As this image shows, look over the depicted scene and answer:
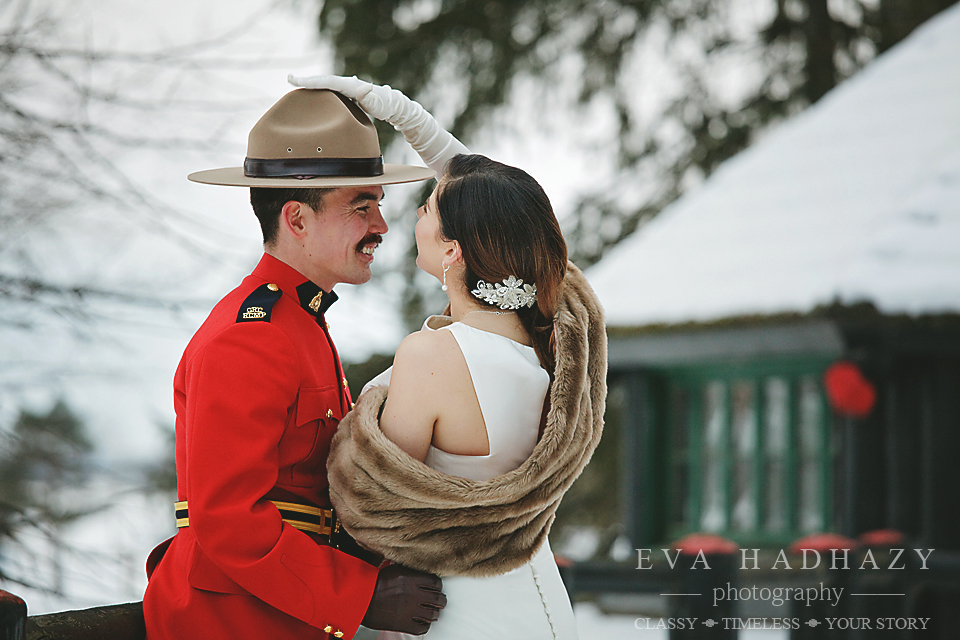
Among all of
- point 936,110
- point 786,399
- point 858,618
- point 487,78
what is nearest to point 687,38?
point 487,78

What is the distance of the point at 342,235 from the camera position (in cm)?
203

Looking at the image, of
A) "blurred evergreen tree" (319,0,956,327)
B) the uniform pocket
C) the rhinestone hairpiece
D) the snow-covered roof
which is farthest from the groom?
"blurred evergreen tree" (319,0,956,327)

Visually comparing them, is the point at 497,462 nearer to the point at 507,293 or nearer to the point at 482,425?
the point at 482,425

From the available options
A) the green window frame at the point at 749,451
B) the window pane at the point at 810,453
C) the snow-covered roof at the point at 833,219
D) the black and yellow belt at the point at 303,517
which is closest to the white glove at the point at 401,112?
the black and yellow belt at the point at 303,517

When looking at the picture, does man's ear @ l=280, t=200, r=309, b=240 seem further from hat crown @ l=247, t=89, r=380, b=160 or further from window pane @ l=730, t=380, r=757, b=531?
window pane @ l=730, t=380, r=757, b=531

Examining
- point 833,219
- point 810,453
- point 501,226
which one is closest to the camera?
point 501,226

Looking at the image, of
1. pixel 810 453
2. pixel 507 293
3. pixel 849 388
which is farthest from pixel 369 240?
pixel 810 453

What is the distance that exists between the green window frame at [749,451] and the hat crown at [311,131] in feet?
17.3

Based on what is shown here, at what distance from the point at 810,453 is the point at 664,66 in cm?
489

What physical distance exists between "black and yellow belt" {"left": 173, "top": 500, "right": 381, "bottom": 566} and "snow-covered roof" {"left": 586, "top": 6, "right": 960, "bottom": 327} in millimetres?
4479

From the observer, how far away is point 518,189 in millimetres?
1863

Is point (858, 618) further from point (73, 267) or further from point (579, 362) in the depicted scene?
point (73, 267)

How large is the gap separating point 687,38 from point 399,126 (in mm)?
8786

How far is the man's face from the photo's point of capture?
6.63 feet
